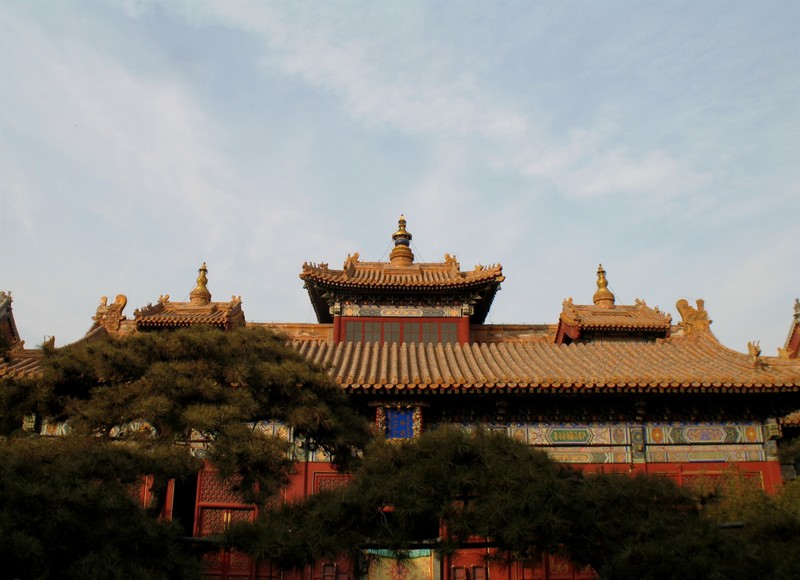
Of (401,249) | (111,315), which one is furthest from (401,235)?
(111,315)

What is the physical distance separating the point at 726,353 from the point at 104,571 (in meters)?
11.5

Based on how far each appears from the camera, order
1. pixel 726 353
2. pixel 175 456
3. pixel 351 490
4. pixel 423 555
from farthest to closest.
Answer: pixel 726 353 → pixel 423 555 → pixel 175 456 → pixel 351 490

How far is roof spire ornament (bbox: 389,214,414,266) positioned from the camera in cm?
2497

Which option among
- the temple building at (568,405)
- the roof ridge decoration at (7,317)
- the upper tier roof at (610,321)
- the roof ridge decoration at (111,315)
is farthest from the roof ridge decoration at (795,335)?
the roof ridge decoration at (7,317)

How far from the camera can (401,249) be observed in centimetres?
2525

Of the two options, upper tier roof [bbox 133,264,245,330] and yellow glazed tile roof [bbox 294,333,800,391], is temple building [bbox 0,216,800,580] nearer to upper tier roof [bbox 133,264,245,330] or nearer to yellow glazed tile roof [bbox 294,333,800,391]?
yellow glazed tile roof [bbox 294,333,800,391]

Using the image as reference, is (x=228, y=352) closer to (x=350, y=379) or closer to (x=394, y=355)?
(x=350, y=379)

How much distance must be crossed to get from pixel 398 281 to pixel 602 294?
807cm

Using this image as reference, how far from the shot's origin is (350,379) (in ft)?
38.3

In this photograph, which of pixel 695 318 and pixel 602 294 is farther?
pixel 602 294

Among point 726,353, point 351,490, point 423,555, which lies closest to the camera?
point 351,490

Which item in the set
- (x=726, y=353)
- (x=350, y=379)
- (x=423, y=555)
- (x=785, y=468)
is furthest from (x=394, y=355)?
(x=785, y=468)

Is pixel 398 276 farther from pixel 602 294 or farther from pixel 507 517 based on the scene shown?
pixel 507 517

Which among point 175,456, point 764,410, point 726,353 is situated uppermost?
point 726,353
